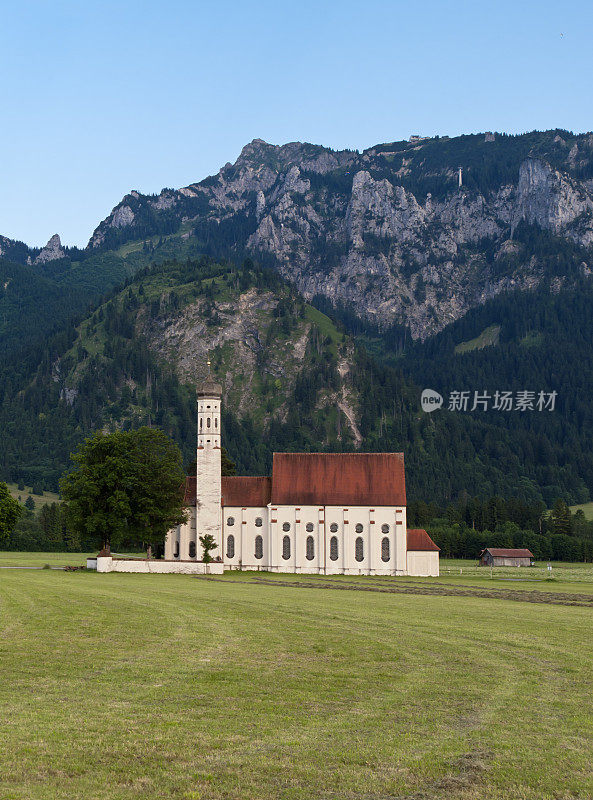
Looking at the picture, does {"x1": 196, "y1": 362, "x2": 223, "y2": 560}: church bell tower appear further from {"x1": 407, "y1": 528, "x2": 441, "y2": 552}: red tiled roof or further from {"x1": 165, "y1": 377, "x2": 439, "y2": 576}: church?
{"x1": 407, "y1": 528, "x2": 441, "y2": 552}: red tiled roof

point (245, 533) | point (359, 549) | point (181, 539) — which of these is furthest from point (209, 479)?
point (359, 549)

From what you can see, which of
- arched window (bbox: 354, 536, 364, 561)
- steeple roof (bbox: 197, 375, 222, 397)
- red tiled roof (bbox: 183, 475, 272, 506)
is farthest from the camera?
steeple roof (bbox: 197, 375, 222, 397)

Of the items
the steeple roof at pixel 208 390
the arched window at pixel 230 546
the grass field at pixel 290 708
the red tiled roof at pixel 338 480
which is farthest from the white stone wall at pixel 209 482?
the grass field at pixel 290 708

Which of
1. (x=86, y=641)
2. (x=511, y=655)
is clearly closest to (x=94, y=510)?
(x=86, y=641)

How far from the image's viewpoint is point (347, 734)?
1797 cm

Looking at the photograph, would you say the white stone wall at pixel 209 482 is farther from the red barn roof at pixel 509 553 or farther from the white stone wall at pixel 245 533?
the red barn roof at pixel 509 553

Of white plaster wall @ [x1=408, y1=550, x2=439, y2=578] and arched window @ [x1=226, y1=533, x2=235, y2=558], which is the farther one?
arched window @ [x1=226, y1=533, x2=235, y2=558]

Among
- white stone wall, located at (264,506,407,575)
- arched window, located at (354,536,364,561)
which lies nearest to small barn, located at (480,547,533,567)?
white stone wall, located at (264,506,407,575)

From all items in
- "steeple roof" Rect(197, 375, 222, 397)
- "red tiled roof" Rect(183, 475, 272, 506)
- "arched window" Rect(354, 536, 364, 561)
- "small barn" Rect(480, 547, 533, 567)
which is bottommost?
"small barn" Rect(480, 547, 533, 567)

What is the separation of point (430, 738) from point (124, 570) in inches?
2948

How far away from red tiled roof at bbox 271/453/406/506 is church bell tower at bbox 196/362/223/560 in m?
7.39

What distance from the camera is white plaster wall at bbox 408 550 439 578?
10625cm

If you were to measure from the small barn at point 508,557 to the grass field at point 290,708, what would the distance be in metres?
115

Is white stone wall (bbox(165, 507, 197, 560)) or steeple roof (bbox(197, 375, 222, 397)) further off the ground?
steeple roof (bbox(197, 375, 222, 397))
